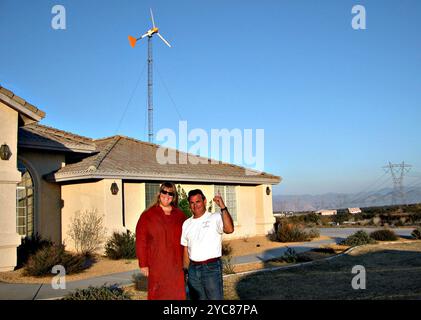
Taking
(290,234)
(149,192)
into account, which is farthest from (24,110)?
(290,234)

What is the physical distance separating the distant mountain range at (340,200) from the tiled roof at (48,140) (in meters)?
114

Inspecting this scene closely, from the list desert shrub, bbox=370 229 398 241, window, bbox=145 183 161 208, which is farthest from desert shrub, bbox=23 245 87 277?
desert shrub, bbox=370 229 398 241

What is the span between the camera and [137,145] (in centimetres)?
2238

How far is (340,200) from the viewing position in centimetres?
15912

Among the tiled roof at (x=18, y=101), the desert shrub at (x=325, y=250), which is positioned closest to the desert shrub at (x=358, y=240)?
the desert shrub at (x=325, y=250)

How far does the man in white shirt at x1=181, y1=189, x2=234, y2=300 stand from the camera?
18.7 feet

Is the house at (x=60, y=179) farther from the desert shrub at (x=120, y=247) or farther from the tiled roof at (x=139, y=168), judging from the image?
the desert shrub at (x=120, y=247)

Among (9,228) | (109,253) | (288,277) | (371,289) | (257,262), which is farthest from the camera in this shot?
(109,253)

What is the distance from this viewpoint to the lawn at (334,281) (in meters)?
8.82

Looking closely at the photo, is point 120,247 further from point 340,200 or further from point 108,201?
point 340,200
